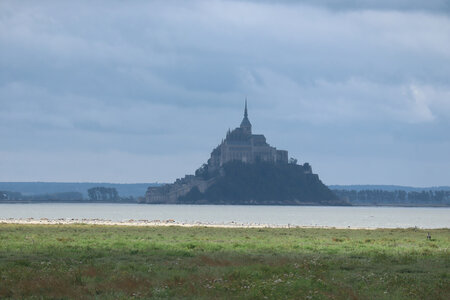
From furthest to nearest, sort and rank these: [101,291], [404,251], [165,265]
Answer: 1. [404,251]
2. [165,265]
3. [101,291]

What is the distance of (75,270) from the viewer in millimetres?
27000

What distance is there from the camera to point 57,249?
37094 millimetres

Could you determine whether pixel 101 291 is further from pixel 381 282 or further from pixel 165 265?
pixel 381 282

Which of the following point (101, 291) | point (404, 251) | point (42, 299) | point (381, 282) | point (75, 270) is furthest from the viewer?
point (404, 251)

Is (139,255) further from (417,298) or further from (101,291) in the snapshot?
(417,298)

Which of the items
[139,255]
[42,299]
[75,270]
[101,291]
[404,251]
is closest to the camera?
[42,299]

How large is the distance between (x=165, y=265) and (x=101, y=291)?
7463 mm

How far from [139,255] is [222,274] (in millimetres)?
9620

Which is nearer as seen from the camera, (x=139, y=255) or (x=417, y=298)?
(x=417, y=298)

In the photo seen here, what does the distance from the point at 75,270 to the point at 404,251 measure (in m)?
20.5

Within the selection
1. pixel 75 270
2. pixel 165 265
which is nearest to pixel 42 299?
pixel 75 270

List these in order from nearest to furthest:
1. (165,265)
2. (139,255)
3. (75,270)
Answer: (75,270)
(165,265)
(139,255)

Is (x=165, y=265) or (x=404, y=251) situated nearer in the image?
(x=165, y=265)

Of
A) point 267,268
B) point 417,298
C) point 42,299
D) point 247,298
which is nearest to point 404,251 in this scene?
point 267,268
